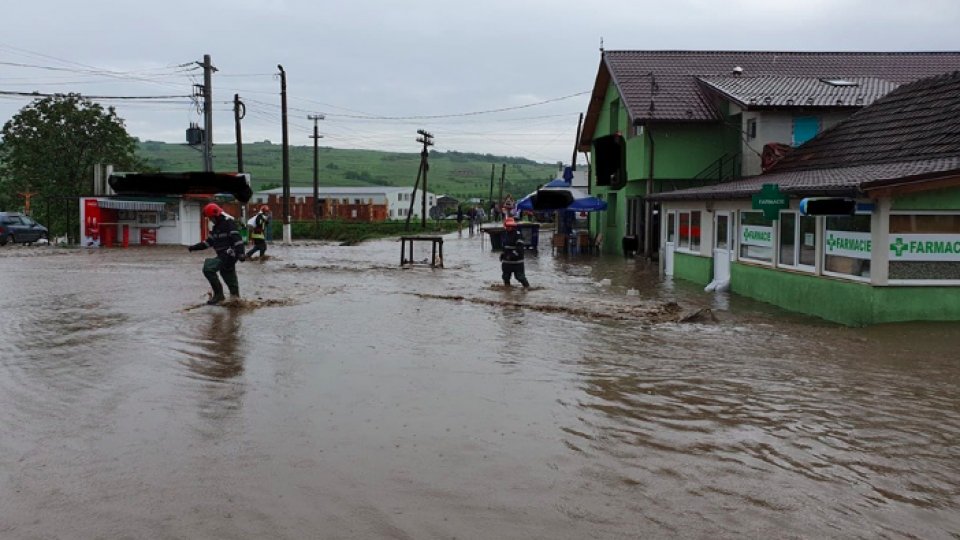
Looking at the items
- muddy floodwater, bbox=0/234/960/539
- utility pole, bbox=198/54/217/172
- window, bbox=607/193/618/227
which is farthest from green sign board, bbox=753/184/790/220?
utility pole, bbox=198/54/217/172

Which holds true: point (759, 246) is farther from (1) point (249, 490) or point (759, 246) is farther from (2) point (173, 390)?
(1) point (249, 490)

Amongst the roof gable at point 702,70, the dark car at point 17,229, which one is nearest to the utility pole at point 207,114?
the dark car at point 17,229

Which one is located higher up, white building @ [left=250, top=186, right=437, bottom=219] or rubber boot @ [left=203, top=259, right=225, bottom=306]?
white building @ [left=250, top=186, right=437, bottom=219]

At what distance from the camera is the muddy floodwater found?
5.34 metres

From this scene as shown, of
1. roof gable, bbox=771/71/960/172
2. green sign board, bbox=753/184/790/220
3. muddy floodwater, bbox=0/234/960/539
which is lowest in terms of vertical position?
muddy floodwater, bbox=0/234/960/539

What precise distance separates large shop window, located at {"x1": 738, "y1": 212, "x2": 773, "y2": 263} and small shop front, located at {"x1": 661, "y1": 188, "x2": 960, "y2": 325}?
30 millimetres

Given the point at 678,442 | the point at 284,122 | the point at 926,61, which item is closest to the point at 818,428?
the point at 678,442

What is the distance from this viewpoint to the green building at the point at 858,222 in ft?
42.6

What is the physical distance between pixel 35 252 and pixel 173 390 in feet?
87.1

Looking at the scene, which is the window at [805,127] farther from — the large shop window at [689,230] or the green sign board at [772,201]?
the green sign board at [772,201]

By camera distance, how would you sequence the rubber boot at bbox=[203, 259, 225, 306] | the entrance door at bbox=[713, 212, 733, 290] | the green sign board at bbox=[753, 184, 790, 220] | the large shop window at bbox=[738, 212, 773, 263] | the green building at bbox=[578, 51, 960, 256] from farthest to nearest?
the green building at bbox=[578, 51, 960, 256] < the entrance door at bbox=[713, 212, 733, 290] < the large shop window at bbox=[738, 212, 773, 263] < the green sign board at bbox=[753, 184, 790, 220] < the rubber boot at bbox=[203, 259, 225, 306]

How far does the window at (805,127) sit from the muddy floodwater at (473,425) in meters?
12.0

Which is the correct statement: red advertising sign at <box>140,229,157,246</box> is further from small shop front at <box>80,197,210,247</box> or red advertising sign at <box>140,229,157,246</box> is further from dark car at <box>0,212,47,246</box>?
dark car at <box>0,212,47,246</box>

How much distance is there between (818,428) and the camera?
7.36 meters
